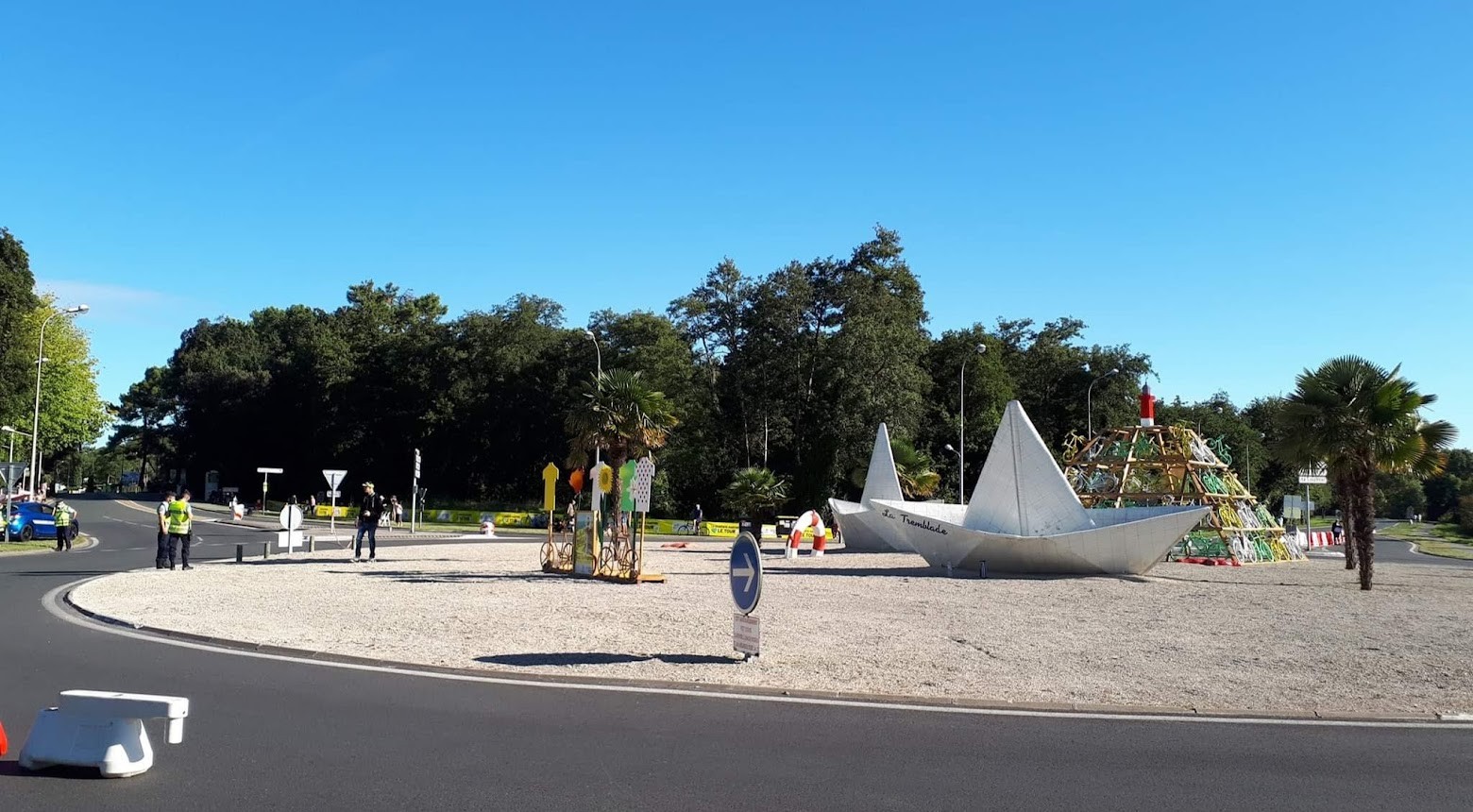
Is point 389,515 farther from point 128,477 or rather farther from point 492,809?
point 128,477

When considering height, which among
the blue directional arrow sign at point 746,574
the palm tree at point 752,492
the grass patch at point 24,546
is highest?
the palm tree at point 752,492

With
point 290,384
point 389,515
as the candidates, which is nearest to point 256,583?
point 389,515

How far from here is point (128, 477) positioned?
A: 13100cm

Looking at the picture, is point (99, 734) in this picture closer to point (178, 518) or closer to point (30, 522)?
point (178, 518)

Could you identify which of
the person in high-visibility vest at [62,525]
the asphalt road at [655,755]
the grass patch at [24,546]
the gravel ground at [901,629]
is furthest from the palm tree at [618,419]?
the grass patch at [24,546]

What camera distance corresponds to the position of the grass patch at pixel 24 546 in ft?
93.6

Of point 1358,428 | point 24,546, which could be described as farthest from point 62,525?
point 1358,428

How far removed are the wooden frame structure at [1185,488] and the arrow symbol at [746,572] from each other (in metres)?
24.4

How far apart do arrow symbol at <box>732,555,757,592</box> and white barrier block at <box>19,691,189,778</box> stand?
5542 millimetres

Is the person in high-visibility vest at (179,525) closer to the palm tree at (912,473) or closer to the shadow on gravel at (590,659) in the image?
the shadow on gravel at (590,659)

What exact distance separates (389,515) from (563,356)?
17.2 meters

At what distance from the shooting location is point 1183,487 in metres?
33.8

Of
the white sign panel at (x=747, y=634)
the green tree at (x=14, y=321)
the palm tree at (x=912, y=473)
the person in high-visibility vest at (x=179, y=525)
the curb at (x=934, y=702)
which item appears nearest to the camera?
the curb at (x=934, y=702)

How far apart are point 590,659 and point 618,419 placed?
11324mm
